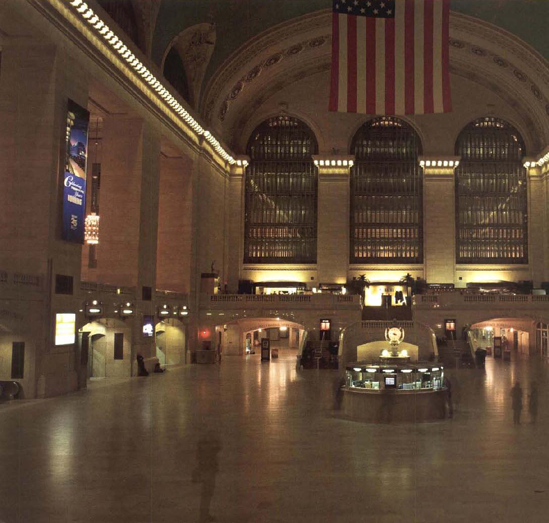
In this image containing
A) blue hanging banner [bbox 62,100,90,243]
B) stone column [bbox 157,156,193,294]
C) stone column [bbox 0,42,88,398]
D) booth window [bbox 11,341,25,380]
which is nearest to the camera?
booth window [bbox 11,341,25,380]

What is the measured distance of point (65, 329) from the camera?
2094 centimetres

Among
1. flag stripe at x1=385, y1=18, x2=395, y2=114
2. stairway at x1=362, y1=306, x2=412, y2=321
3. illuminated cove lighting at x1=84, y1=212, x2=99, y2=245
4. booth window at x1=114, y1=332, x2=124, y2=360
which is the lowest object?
booth window at x1=114, y1=332, x2=124, y2=360

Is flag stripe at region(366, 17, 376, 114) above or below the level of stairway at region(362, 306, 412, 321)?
above

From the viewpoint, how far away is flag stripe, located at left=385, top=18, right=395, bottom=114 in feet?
60.7

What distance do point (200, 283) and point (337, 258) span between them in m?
11.3

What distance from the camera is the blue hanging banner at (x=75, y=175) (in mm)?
21047

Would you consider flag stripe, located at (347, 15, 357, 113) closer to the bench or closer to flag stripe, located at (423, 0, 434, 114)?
flag stripe, located at (423, 0, 434, 114)

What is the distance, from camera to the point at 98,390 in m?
21.5

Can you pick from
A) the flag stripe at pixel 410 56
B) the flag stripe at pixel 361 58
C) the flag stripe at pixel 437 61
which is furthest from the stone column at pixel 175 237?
the flag stripe at pixel 437 61

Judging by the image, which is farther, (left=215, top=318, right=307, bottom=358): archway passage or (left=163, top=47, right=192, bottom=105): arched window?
(left=215, top=318, right=307, bottom=358): archway passage

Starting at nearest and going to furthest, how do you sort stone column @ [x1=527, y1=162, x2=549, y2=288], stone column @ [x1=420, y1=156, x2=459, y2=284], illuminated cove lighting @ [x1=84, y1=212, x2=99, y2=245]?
illuminated cove lighting @ [x1=84, y1=212, x2=99, y2=245], stone column @ [x1=527, y1=162, x2=549, y2=288], stone column @ [x1=420, y1=156, x2=459, y2=284]

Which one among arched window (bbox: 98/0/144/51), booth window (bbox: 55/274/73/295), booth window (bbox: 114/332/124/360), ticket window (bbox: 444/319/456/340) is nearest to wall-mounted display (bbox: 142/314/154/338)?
booth window (bbox: 114/332/124/360)

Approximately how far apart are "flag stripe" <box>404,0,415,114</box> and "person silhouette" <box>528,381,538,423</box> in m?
8.79

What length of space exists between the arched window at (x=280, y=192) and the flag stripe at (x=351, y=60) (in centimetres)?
2620
